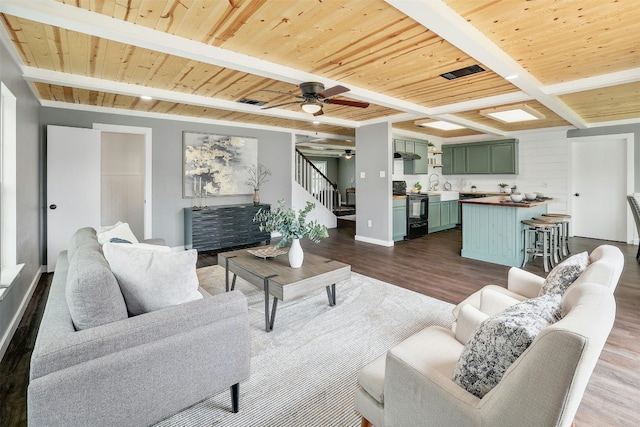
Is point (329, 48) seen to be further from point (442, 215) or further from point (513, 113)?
point (442, 215)

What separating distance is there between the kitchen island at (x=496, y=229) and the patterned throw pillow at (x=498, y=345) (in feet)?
13.5

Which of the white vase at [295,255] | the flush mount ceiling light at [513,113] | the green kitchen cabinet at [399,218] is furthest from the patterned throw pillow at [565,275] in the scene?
the green kitchen cabinet at [399,218]

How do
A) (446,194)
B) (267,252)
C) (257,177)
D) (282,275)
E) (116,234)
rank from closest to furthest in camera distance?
A: 1. (116,234)
2. (282,275)
3. (267,252)
4. (257,177)
5. (446,194)

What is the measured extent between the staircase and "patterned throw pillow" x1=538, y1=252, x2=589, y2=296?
6.41 metres

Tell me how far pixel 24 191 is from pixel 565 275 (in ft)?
15.2

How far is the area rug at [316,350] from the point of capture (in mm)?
1800

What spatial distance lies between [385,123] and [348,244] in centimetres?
247

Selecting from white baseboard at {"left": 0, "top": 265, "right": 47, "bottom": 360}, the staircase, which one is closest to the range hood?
the staircase

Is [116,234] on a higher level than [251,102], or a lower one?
lower

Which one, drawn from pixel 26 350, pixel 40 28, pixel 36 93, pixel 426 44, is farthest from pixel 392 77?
pixel 36 93

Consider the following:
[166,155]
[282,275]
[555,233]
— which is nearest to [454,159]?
[555,233]

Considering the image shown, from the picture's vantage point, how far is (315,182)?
30.3 feet

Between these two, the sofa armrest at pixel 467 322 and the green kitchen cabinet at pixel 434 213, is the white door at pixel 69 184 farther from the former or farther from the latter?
the green kitchen cabinet at pixel 434 213

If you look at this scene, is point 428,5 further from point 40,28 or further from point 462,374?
point 40,28
